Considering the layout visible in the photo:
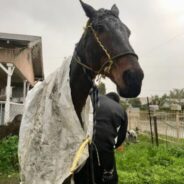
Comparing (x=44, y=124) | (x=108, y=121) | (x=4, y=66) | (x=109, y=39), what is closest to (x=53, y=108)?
(x=44, y=124)

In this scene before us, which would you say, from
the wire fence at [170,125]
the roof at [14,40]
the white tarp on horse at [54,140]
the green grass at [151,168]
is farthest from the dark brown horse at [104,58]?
the roof at [14,40]

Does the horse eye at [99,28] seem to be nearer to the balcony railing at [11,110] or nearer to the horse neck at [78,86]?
the horse neck at [78,86]

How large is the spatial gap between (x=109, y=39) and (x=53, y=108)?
0.77 meters

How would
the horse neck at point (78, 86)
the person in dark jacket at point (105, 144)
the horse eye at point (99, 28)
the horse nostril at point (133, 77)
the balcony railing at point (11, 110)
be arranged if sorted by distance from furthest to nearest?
the balcony railing at point (11, 110) < the person in dark jacket at point (105, 144) < the horse neck at point (78, 86) < the horse eye at point (99, 28) < the horse nostril at point (133, 77)

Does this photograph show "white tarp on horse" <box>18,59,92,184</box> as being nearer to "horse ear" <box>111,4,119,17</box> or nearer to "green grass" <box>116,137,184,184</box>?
"horse ear" <box>111,4,119,17</box>

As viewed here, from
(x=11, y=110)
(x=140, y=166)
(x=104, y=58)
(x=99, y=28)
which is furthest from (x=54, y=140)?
(x=11, y=110)

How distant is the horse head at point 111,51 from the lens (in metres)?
2.37

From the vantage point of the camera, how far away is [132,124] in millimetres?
21750

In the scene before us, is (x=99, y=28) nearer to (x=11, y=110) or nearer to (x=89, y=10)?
(x=89, y=10)

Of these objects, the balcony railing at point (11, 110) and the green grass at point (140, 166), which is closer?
the green grass at point (140, 166)

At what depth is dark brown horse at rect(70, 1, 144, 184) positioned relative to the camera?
2.38 m

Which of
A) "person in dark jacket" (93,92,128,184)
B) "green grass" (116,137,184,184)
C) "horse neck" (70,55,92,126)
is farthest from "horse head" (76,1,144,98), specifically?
"green grass" (116,137,184,184)

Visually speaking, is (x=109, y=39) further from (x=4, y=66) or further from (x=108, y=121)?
(x=4, y=66)

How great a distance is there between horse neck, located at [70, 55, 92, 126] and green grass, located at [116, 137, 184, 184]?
367cm
